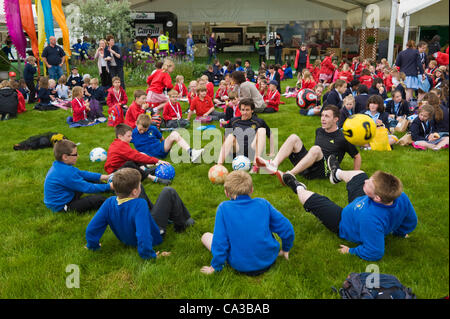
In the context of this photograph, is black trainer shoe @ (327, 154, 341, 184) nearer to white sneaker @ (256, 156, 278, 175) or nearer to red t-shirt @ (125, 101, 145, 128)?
white sneaker @ (256, 156, 278, 175)

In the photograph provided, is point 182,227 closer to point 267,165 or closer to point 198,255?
point 198,255

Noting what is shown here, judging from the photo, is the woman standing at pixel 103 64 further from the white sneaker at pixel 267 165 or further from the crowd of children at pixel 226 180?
the white sneaker at pixel 267 165

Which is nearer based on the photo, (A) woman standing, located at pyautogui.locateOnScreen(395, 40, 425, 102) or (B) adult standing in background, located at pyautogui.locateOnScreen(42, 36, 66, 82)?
(A) woman standing, located at pyautogui.locateOnScreen(395, 40, 425, 102)

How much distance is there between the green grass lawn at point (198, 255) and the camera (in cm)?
340

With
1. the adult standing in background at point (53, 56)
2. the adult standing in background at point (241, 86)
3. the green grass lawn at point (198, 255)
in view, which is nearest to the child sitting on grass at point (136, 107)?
the adult standing in background at point (241, 86)

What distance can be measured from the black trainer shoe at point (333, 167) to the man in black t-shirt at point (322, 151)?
19 cm

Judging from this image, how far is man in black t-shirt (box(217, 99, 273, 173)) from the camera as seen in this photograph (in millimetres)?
6473

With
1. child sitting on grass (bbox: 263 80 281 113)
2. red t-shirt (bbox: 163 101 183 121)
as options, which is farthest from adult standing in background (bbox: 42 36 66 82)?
child sitting on grass (bbox: 263 80 281 113)

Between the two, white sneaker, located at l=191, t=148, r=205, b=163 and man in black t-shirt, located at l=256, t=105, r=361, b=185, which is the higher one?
man in black t-shirt, located at l=256, t=105, r=361, b=185

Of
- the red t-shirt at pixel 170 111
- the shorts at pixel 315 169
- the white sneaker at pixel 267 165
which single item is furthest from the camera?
the red t-shirt at pixel 170 111

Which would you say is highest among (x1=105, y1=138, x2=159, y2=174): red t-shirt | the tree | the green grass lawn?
the tree

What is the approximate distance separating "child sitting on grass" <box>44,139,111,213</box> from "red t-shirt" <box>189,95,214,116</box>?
17.8 feet

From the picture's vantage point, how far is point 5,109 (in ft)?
35.3

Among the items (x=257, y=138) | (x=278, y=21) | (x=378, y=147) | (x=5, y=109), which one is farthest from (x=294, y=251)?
(x=278, y=21)
